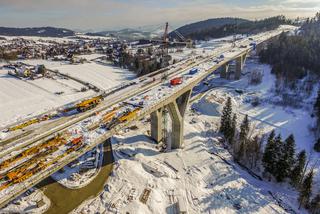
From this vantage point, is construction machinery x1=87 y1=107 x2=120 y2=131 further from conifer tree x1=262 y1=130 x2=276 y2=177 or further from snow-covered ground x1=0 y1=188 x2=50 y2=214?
conifer tree x1=262 y1=130 x2=276 y2=177

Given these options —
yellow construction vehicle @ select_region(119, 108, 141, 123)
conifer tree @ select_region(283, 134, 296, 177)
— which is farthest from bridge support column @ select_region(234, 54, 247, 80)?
yellow construction vehicle @ select_region(119, 108, 141, 123)

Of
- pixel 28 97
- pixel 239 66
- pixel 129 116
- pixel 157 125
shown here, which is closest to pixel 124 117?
pixel 129 116

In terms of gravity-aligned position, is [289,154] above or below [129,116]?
below

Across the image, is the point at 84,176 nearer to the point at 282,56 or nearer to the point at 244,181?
the point at 244,181

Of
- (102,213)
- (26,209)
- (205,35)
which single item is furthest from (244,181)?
(205,35)

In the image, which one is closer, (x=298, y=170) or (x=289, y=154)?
(x=298, y=170)

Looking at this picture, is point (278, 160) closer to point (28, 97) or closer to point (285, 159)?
point (285, 159)
